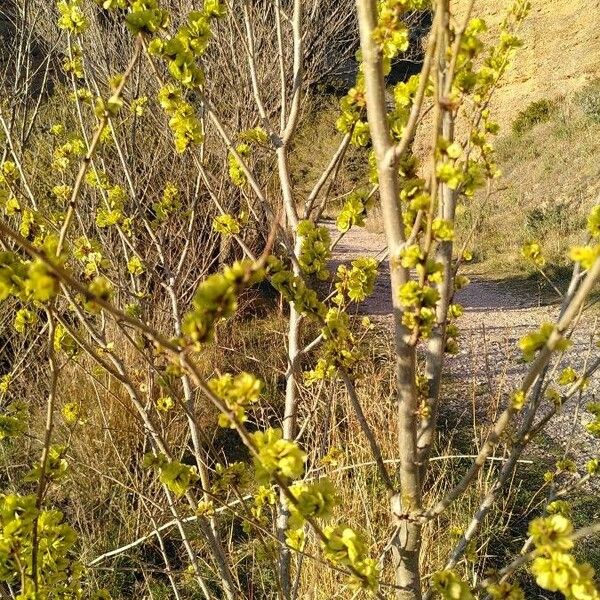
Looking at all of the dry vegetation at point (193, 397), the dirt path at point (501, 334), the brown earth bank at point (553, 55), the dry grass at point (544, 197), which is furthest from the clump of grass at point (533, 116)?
the dry vegetation at point (193, 397)

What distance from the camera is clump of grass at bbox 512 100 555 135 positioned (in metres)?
15.9

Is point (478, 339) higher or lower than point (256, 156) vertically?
lower

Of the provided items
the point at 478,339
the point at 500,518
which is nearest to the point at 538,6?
the point at 478,339

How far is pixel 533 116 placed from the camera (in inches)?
634

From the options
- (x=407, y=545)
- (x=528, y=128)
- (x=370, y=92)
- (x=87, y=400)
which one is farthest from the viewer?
(x=528, y=128)

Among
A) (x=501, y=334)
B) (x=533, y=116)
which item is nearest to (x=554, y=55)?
(x=533, y=116)

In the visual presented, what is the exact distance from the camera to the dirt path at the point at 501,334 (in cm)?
535

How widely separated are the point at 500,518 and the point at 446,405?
1846 mm

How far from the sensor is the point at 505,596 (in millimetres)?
1273

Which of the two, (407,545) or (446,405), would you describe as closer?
(407,545)

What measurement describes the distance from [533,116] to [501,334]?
35.2 ft

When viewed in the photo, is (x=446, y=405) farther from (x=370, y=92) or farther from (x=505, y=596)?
(x=370, y=92)

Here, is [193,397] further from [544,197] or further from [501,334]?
[544,197]

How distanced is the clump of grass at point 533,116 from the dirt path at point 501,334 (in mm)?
7355
